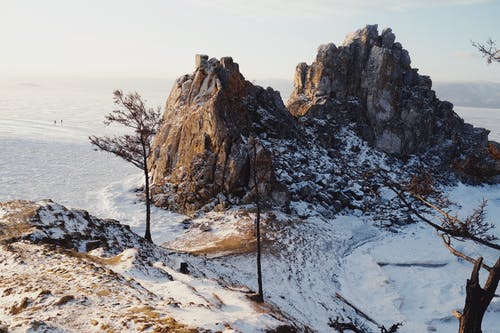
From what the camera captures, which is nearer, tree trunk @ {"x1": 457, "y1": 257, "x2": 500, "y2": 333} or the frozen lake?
tree trunk @ {"x1": 457, "y1": 257, "x2": 500, "y2": 333}

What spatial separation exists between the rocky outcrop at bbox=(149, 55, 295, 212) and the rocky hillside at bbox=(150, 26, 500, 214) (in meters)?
0.10

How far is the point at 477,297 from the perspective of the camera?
6.55m

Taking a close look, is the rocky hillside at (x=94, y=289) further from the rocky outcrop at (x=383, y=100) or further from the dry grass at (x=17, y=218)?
→ the rocky outcrop at (x=383, y=100)

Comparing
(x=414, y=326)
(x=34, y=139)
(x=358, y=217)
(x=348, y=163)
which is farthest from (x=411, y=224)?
(x=34, y=139)

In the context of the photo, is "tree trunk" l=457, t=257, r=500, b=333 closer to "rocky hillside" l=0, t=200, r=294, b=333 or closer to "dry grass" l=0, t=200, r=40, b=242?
"rocky hillside" l=0, t=200, r=294, b=333

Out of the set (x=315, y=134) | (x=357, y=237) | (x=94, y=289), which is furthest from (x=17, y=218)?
(x=315, y=134)

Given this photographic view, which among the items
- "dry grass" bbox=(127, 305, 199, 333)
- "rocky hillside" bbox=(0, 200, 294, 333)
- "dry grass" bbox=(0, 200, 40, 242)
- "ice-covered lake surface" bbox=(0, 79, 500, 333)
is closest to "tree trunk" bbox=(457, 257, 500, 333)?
"rocky hillside" bbox=(0, 200, 294, 333)

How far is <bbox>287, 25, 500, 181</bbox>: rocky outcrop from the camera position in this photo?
1759 inches

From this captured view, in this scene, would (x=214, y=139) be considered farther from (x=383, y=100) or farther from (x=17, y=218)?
(x=383, y=100)

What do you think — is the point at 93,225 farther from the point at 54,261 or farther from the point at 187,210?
the point at 187,210

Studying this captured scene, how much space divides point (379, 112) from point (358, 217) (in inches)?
777

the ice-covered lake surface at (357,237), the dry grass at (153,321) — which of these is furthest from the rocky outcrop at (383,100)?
the dry grass at (153,321)

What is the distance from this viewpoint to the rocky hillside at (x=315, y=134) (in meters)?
31.0

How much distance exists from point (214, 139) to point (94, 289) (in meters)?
22.2
